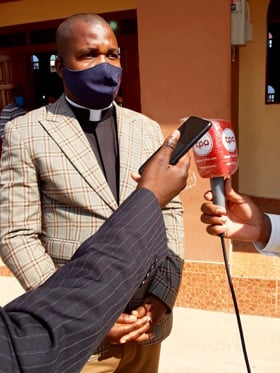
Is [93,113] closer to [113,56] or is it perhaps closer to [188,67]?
[113,56]

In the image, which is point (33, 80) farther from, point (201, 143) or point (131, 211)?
point (131, 211)

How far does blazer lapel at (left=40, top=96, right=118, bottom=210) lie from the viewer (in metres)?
1.56

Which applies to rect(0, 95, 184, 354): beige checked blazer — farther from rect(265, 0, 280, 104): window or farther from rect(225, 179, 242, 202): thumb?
rect(265, 0, 280, 104): window

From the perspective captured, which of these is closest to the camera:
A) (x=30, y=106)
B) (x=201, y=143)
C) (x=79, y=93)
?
(x=201, y=143)

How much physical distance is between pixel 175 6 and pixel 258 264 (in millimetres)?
2128

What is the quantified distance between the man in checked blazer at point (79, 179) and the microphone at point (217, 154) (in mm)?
355

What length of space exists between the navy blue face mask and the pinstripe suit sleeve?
0.96 metres

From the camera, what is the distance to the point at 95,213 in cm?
155

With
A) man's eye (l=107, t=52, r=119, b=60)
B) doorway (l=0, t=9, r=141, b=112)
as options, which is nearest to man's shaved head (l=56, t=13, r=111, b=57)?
man's eye (l=107, t=52, r=119, b=60)

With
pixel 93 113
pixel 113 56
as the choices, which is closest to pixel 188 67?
pixel 113 56

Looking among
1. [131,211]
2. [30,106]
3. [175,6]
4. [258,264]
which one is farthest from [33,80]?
[131,211]

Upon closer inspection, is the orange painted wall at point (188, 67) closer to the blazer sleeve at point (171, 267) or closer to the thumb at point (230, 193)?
the blazer sleeve at point (171, 267)

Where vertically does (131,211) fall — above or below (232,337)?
above

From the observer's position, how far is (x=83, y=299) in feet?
2.44
